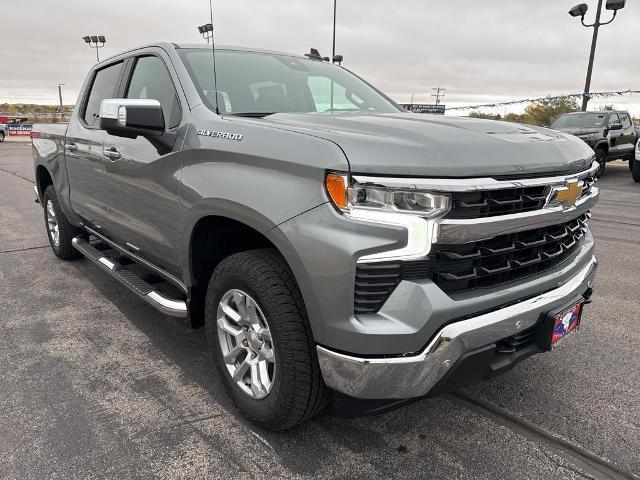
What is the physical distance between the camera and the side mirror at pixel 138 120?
258cm

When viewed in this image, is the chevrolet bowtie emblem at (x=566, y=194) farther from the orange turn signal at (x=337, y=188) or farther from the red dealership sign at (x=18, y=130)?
the red dealership sign at (x=18, y=130)

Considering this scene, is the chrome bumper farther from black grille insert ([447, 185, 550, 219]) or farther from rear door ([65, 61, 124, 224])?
rear door ([65, 61, 124, 224])

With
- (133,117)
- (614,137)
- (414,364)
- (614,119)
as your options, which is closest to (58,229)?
(133,117)

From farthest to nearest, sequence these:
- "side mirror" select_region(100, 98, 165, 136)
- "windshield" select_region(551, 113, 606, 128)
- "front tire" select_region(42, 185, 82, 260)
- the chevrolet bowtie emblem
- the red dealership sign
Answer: the red dealership sign → "windshield" select_region(551, 113, 606, 128) → "front tire" select_region(42, 185, 82, 260) → "side mirror" select_region(100, 98, 165, 136) → the chevrolet bowtie emblem

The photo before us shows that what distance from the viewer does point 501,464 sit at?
2.26 meters

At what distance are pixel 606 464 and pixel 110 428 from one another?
229 cm

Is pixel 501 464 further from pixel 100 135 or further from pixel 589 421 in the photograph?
pixel 100 135

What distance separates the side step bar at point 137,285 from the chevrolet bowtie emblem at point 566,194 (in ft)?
6.47

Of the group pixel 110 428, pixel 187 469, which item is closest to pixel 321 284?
pixel 187 469

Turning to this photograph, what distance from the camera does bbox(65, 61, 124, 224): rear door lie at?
383 cm

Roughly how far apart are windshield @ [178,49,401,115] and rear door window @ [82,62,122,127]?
3.59 feet

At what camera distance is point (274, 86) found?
3203 millimetres

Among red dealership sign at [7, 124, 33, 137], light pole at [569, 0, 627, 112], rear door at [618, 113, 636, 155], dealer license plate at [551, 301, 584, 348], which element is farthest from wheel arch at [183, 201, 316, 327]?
red dealership sign at [7, 124, 33, 137]

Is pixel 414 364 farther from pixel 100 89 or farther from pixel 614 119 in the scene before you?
pixel 614 119
